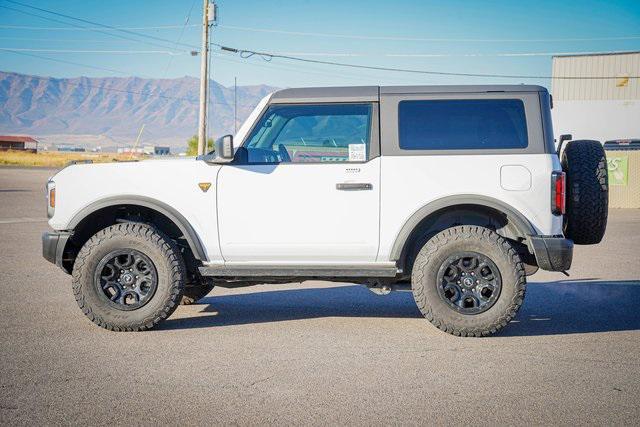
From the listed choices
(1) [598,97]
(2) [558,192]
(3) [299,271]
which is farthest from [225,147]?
(1) [598,97]

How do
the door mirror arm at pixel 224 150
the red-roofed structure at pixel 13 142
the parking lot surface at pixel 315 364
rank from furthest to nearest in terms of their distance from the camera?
1. the red-roofed structure at pixel 13 142
2. the door mirror arm at pixel 224 150
3. the parking lot surface at pixel 315 364

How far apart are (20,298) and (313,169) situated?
3754 millimetres

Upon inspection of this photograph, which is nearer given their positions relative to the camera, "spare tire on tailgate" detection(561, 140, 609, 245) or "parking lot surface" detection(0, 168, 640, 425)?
"parking lot surface" detection(0, 168, 640, 425)

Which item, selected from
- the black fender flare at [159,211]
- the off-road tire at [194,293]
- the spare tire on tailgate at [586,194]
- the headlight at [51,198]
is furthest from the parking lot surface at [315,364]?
the headlight at [51,198]

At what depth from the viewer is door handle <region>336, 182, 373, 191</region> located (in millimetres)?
5953

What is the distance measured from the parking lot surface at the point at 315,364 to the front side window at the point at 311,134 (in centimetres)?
158

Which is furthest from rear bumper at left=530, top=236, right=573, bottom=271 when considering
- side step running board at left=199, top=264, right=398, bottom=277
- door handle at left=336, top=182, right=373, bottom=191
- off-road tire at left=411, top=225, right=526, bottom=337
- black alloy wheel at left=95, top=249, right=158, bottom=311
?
black alloy wheel at left=95, top=249, right=158, bottom=311

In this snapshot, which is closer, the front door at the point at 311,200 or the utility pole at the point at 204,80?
the front door at the point at 311,200

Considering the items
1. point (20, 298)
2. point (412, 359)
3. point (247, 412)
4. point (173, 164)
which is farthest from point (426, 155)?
point (20, 298)

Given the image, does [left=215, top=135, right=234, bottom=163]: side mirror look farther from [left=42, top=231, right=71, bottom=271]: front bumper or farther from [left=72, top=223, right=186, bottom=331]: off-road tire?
[left=42, top=231, right=71, bottom=271]: front bumper

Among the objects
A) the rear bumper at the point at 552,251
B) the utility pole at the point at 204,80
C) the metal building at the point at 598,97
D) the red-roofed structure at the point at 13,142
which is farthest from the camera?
the red-roofed structure at the point at 13,142

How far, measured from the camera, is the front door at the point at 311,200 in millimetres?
5977

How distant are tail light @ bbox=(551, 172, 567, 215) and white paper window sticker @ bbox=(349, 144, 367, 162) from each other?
1.62 m

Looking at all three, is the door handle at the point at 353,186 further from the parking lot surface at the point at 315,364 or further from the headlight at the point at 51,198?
the headlight at the point at 51,198
